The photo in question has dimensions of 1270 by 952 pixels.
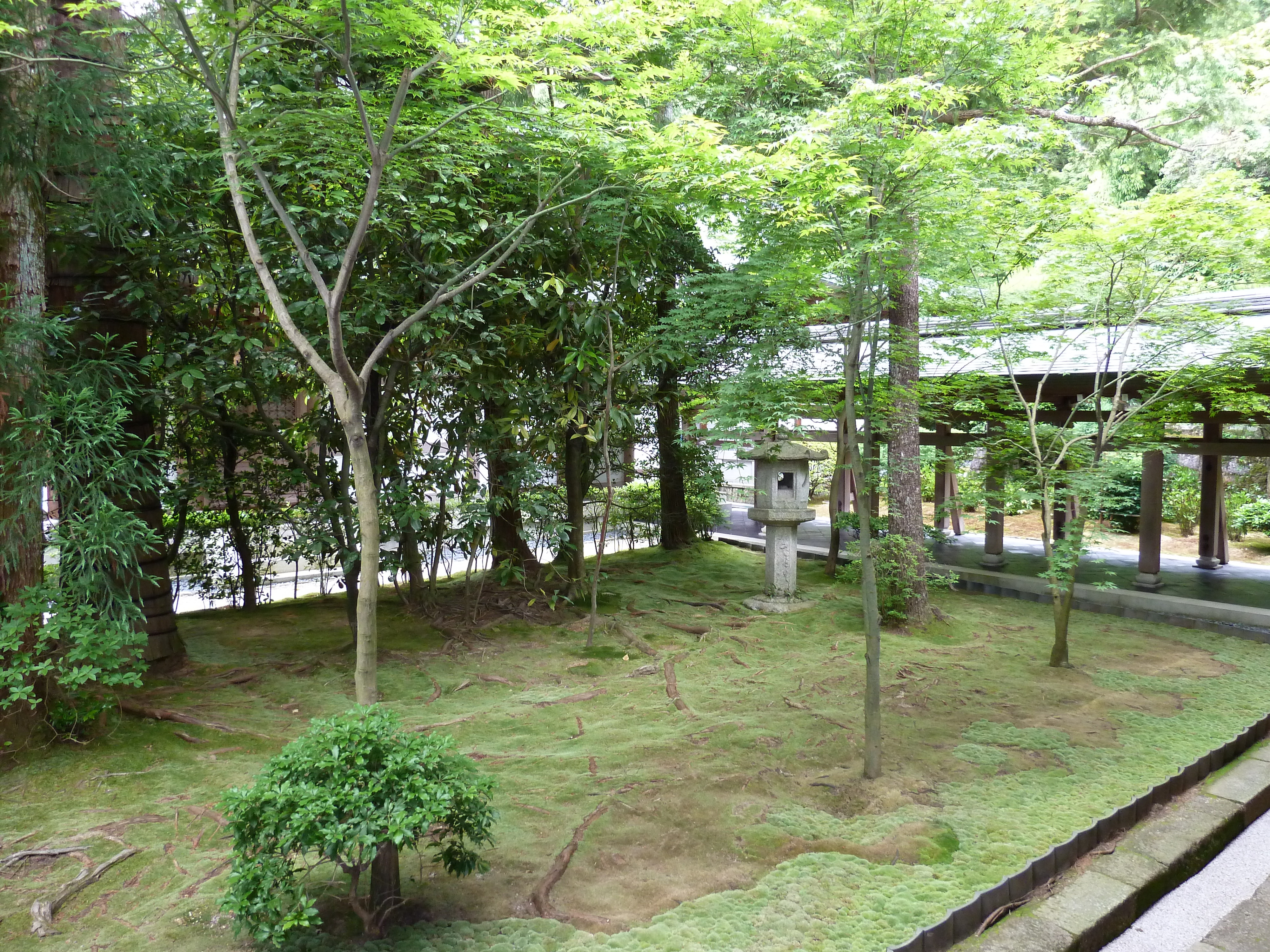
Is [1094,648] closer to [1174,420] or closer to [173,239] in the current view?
[1174,420]

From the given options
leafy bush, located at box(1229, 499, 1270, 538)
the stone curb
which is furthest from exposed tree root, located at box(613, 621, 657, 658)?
leafy bush, located at box(1229, 499, 1270, 538)

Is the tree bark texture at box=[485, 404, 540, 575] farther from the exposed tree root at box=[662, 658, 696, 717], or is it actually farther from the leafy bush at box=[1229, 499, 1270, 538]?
the leafy bush at box=[1229, 499, 1270, 538]

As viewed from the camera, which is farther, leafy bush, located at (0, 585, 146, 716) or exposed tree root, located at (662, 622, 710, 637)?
exposed tree root, located at (662, 622, 710, 637)

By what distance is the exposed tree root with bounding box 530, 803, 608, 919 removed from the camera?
9.99 ft

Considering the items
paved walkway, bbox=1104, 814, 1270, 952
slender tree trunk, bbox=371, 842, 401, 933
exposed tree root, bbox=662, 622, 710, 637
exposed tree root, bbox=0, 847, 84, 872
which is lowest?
paved walkway, bbox=1104, 814, 1270, 952

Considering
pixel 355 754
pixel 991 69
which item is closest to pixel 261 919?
pixel 355 754

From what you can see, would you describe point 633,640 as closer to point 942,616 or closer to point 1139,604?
point 942,616

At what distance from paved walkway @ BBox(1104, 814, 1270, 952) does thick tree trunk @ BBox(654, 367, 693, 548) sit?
8472 millimetres

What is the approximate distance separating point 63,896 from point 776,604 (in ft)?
22.5

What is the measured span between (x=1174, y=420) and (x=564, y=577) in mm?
6423

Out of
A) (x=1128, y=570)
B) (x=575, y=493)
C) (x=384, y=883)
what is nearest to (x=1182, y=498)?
(x=1128, y=570)

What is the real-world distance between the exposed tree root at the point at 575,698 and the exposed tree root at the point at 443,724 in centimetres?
51

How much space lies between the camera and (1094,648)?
722cm

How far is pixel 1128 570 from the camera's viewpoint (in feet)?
35.0
